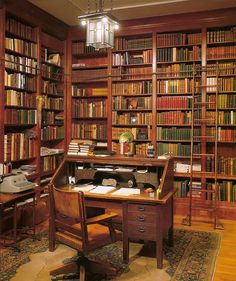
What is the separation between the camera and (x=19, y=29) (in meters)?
4.63

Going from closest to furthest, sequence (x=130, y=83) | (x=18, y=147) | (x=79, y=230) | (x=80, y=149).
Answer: (x=79, y=230)
(x=80, y=149)
(x=18, y=147)
(x=130, y=83)

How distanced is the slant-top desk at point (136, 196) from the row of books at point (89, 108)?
205 centimetres

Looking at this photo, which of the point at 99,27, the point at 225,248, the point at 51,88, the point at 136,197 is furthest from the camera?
the point at 51,88

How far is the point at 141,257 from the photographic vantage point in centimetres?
340

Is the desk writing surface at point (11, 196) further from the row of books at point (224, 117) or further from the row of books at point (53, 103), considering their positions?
the row of books at point (224, 117)

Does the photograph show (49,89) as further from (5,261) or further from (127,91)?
(5,261)

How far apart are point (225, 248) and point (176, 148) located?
1.94m

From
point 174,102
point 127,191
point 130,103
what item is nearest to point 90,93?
point 130,103

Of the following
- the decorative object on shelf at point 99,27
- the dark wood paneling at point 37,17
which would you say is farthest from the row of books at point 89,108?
the decorative object on shelf at point 99,27

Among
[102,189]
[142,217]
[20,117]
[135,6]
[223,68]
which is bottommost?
[142,217]

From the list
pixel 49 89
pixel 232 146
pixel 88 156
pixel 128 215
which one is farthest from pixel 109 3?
pixel 128 215

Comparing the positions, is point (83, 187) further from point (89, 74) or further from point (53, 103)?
point (89, 74)

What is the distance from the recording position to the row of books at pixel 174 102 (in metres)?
5.21

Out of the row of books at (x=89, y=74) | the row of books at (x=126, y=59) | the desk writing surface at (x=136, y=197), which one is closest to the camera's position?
the desk writing surface at (x=136, y=197)
